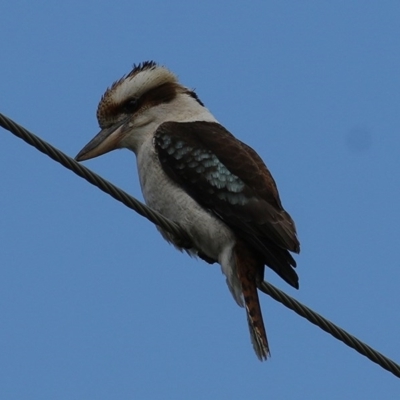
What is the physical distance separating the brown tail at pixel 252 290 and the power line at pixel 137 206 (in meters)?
0.48

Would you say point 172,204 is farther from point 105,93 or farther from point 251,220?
point 105,93

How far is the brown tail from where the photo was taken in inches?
222

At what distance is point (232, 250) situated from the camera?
5.84 metres

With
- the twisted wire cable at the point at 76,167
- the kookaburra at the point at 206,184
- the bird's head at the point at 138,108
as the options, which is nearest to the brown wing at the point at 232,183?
the kookaburra at the point at 206,184

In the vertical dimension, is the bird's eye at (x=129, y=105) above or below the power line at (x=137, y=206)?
above

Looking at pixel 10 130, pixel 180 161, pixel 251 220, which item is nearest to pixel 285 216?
pixel 251 220

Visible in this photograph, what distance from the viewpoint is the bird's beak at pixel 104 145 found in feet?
21.4

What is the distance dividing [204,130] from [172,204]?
0.55m

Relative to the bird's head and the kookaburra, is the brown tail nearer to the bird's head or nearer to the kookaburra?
the kookaburra

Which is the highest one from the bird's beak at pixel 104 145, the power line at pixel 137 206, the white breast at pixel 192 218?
the bird's beak at pixel 104 145

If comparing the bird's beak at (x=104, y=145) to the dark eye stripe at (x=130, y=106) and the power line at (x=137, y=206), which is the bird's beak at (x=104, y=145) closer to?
the dark eye stripe at (x=130, y=106)

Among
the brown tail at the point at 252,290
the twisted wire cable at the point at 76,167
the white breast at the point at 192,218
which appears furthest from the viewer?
the white breast at the point at 192,218

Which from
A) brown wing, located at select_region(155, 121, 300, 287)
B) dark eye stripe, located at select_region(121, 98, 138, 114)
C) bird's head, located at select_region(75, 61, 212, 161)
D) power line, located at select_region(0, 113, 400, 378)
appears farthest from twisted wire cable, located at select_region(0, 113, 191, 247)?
dark eye stripe, located at select_region(121, 98, 138, 114)

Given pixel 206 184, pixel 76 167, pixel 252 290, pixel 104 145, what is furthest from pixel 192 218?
pixel 76 167
